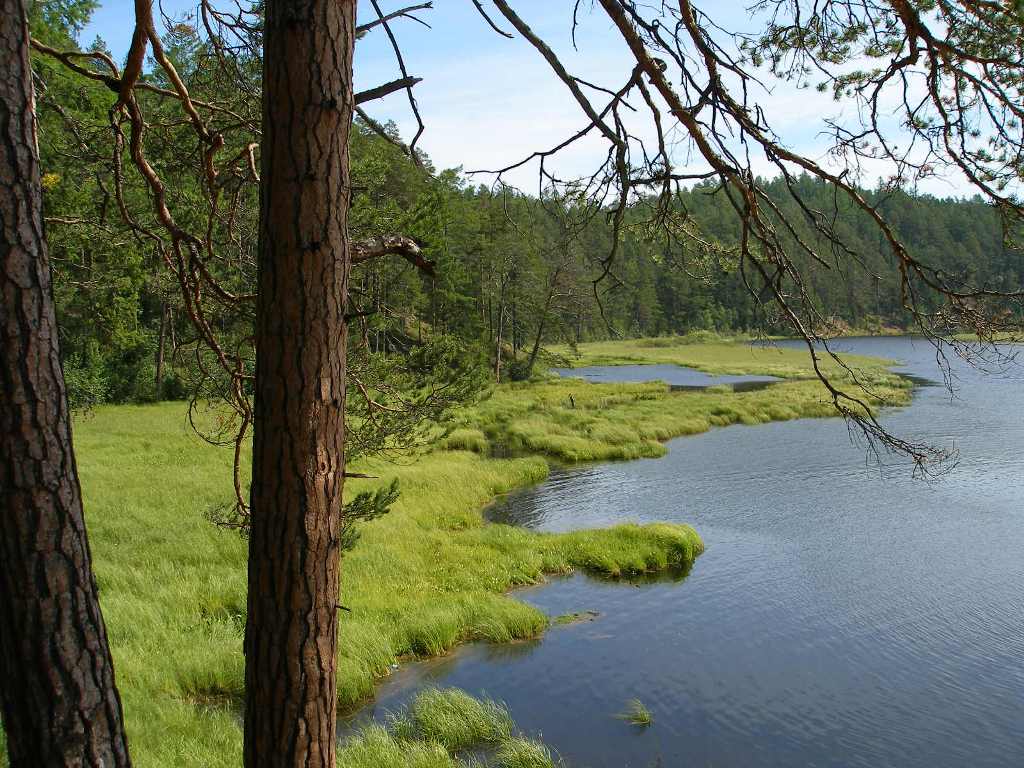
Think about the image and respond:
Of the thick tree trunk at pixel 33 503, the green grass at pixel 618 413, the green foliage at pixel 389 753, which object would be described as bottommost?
the green foliage at pixel 389 753

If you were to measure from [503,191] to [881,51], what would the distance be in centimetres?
251

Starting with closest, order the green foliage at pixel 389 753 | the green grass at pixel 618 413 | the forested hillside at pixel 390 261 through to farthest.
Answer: the forested hillside at pixel 390 261, the green foliage at pixel 389 753, the green grass at pixel 618 413

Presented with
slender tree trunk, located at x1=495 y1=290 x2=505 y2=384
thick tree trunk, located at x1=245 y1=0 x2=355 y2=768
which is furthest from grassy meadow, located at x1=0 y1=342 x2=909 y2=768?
slender tree trunk, located at x1=495 y1=290 x2=505 y2=384

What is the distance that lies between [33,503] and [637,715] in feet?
26.8

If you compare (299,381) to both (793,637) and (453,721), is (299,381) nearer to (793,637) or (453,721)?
(453,721)

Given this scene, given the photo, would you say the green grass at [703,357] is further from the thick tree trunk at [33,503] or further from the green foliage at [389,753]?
the thick tree trunk at [33,503]

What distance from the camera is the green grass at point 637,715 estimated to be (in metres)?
9.18

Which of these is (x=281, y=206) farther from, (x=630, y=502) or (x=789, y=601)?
(x=630, y=502)

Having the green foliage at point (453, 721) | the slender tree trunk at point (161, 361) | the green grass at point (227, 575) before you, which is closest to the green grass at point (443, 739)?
the green foliage at point (453, 721)

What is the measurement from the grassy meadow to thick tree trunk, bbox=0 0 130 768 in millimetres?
3939

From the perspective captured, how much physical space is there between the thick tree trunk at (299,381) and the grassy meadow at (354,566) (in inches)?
126

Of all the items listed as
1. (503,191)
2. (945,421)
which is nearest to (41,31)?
A: (503,191)

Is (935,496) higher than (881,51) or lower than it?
lower

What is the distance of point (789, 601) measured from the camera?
12938mm
